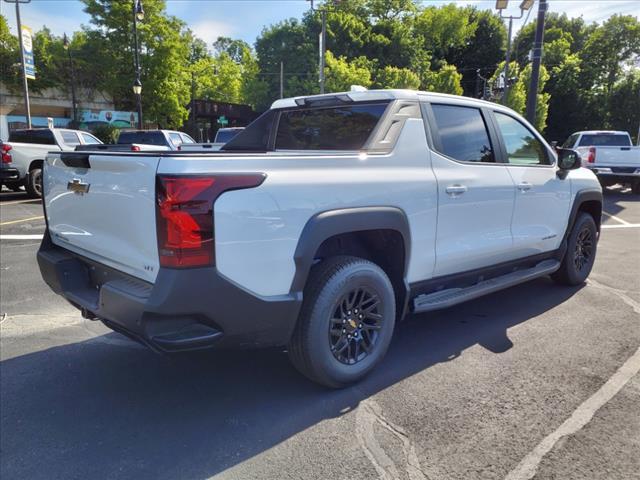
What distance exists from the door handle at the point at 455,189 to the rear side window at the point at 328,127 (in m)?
0.71

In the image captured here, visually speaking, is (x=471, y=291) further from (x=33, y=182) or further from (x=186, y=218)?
(x=33, y=182)

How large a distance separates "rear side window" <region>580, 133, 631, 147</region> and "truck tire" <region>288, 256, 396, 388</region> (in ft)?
49.4

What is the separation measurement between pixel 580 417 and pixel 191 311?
2.28 m

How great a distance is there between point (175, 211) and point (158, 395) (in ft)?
4.69

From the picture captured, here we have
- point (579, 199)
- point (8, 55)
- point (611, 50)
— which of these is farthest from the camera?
point (611, 50)

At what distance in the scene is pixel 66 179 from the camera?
3.16 metres

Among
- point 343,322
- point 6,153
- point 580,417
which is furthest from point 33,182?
point 580,417

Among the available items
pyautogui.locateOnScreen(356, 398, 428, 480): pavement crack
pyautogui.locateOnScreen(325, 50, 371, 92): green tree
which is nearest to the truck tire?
pyautogui.locateOnScreen(356, 398, 428, 480): pavement crack

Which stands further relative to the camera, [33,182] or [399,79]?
[399,79]

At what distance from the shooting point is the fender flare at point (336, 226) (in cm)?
274

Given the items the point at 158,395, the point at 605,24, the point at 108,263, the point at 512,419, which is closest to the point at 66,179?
the point at 108,263

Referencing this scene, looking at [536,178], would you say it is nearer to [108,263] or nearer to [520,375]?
[520,375]

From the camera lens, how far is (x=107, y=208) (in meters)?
2.76

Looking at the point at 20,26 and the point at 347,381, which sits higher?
the point at 20,26
